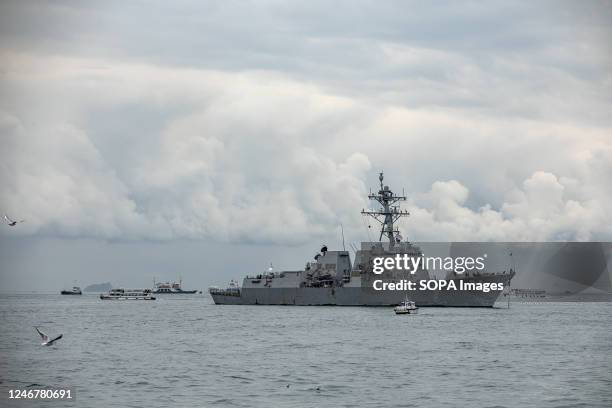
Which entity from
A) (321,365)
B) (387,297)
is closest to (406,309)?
(387,297)

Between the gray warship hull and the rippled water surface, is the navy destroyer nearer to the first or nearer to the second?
the gray warship hull

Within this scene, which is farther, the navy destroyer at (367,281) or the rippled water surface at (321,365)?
the navy destroyer at (367,281)

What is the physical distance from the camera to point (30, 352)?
1756 inches

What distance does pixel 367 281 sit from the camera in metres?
88.4

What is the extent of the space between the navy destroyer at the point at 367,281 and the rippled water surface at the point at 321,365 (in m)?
23.0

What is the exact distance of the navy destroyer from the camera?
88125 mm

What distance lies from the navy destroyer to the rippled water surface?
906 inches

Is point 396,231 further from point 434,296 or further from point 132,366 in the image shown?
point 132,366

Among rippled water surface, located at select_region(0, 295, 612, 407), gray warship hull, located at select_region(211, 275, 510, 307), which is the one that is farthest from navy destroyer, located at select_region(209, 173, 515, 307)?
rippled water surface, located at select_region(0, 295, 612, 407)

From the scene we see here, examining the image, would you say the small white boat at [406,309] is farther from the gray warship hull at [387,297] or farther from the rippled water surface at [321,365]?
the rippled water surface at [321,365]

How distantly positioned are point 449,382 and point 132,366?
1526cm

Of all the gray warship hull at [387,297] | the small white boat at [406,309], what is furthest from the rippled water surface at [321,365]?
the gray warship hull at [387,297]

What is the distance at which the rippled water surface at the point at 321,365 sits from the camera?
30109 mm

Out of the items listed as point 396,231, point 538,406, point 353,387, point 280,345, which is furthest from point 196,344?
point 396,231
